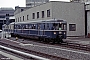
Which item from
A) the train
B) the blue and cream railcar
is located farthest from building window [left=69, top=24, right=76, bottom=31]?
the blue and cream railcar

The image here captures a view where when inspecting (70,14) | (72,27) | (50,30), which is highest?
(70,14)

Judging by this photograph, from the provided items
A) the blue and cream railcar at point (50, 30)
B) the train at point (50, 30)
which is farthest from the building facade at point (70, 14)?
the blue and cream railcar at point (50, 30)

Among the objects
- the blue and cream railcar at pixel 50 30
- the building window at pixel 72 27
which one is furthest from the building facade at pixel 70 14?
the blue and cream railcar at pixel 50 30

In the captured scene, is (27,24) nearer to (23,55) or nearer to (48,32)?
(48,32)

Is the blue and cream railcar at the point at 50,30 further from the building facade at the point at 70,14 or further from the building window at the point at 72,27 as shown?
the building window at the point at 72,27

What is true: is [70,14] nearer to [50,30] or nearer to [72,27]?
[72,27]

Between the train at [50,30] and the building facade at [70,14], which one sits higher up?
the building facade at [70,14]

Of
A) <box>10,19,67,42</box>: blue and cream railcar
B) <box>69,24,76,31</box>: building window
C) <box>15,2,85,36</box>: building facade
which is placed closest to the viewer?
<box>10,19,67,42</box>: blue and cream railcar

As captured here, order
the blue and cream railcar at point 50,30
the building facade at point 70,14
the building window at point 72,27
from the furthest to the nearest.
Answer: the building window at point 72,27
the building facade at point 70,14
the blue and cream railcar at point 50,30

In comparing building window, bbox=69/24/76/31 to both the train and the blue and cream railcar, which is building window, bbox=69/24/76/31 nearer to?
the train

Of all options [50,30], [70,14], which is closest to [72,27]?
[70,14]

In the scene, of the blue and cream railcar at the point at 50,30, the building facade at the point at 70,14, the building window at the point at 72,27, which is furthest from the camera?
the building window at the point at 72,27

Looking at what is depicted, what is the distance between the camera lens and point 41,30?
31.7m

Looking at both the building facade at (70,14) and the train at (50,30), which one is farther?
the building facade at (70,14)
